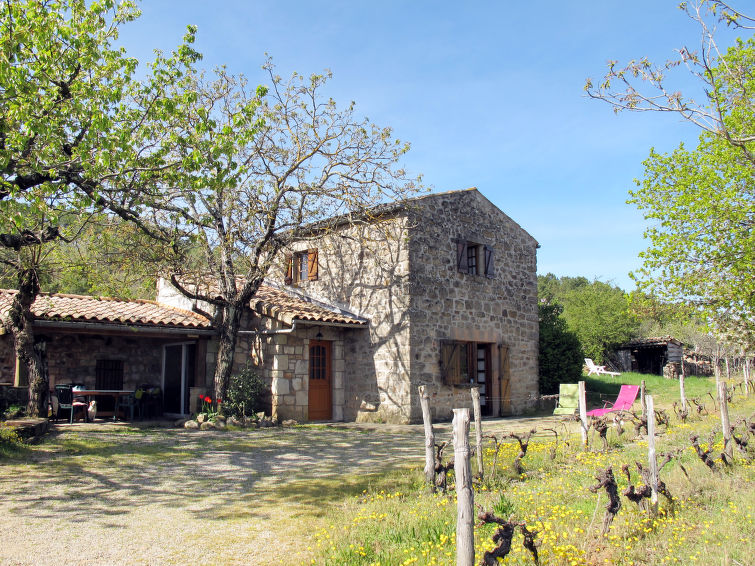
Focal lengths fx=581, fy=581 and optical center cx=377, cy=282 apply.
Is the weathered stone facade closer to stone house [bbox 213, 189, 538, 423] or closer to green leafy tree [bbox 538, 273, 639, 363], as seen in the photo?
stone house [bbox 213, 189, 538, 423]

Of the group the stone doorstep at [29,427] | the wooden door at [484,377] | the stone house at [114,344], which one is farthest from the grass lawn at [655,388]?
the stone doorstep at [29,427]

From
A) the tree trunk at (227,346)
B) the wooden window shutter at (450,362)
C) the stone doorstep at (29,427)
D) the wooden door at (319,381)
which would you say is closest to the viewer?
the stone doorstep at (29,427)

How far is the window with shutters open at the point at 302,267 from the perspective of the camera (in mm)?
14789

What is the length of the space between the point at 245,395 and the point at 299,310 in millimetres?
2133

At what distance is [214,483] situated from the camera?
6508mm

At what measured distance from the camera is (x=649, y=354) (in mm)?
27656

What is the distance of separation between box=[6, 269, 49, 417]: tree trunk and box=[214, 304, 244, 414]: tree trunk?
Answer: 10.6ft

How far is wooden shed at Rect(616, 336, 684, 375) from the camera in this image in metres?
26.0

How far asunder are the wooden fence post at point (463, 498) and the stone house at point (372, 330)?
8221 mm

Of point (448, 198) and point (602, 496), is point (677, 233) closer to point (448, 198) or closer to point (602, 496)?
point (448, 198)

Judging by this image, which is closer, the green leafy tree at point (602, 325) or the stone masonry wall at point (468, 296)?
the stone masonry wall at point (468, 296)

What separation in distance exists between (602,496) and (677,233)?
10349 millimetres

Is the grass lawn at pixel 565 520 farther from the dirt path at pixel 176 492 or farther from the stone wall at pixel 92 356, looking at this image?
the stone wall at pixel 92 356

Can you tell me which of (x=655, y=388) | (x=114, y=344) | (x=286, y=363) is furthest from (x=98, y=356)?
(x=655, y=388)
